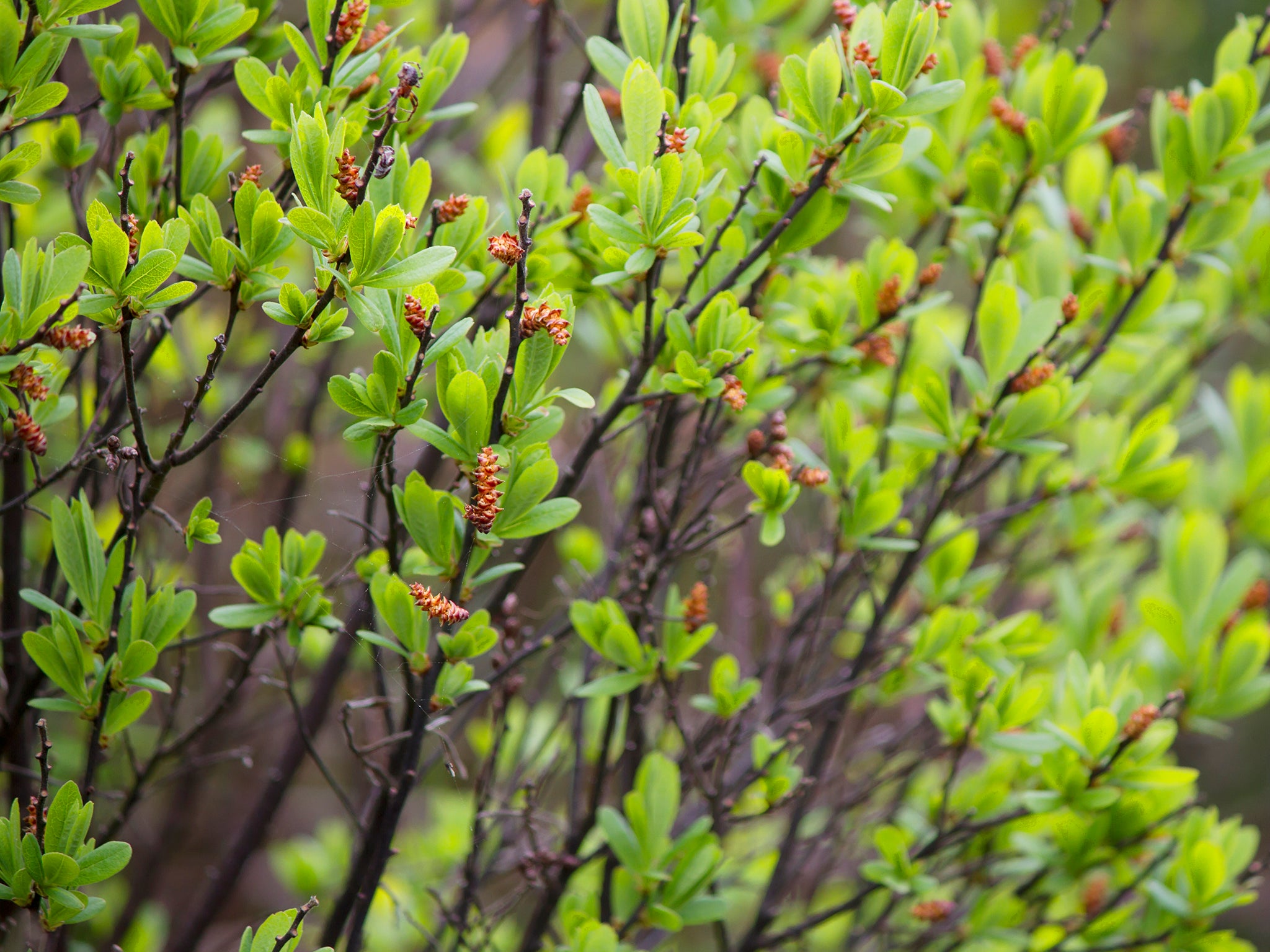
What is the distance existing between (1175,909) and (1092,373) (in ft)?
2.78

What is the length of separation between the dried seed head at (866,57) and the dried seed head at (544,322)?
1.32 ft

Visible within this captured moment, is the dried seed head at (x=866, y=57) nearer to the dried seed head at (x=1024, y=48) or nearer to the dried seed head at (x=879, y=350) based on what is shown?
the dried seed head at (x=879, y=350)

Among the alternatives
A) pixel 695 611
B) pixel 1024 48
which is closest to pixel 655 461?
pixel 695 611

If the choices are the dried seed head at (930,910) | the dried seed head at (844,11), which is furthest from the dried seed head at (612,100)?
the dried seed head at (930,910)

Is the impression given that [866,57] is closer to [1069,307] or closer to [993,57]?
[1069,307]

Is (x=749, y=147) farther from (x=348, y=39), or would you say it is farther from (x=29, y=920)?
(x=29, y=920)

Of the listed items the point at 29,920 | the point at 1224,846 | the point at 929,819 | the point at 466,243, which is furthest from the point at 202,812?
the point at 1224,846

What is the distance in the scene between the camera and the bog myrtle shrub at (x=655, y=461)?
918mm

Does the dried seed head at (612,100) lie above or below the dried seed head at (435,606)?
above

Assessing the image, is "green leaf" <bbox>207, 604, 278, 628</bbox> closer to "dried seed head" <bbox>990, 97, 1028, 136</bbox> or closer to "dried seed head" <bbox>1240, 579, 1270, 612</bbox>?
"dried seed head" <bbox>990, 97, 1028, 136</bbox>

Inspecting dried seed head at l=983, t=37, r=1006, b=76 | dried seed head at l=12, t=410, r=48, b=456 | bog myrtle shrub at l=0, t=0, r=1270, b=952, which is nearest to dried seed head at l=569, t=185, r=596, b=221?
bog myrtle shrub at l=0, t=0, r=1270, b=952

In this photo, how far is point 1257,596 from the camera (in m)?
1.59

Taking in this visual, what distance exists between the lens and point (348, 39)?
0.99 metres

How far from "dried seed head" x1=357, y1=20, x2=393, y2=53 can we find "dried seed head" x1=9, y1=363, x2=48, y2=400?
506mm
